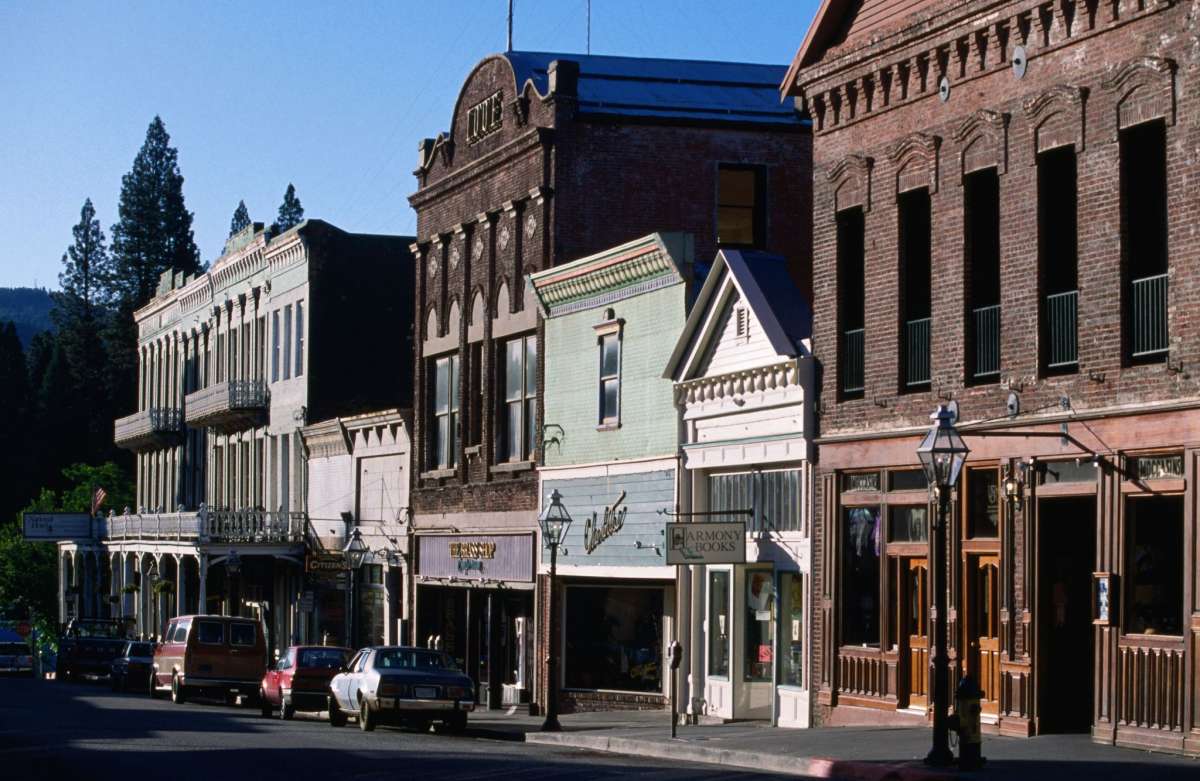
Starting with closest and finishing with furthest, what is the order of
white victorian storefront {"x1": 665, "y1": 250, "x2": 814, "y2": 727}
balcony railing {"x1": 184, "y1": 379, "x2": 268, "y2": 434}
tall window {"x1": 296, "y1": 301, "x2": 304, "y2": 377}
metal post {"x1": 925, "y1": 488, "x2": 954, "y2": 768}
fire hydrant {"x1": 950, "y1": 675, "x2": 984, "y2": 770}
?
fire hydrant {"x1": 950, "y1": 675, "x2": 984, "y2": 770}, metal post {"x1": 925, "y1": 488, "x2": 954, "y2": 768}, white victorian storefront {"x1": 665, "y1": 250, "x2": 814, "y2": 727}, tall window {"x1": 296, "y1": 301, "x2": 304, "y2": 377}, balcony railing {"x1": 184, "y1": 379, "x2": 268, "y2": 434}

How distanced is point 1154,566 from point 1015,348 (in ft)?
10.9

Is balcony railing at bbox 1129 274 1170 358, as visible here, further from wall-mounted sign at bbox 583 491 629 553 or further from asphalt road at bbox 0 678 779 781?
wall-mounted sign at bbox 583 491 629 553

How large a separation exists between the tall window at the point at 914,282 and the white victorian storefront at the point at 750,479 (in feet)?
7.02

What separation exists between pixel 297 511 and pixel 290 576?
2.57 metres

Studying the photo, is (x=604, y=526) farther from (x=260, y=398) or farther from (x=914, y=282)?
(x=260, y=398)

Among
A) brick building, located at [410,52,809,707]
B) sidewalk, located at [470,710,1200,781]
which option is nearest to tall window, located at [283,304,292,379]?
brick building, located at [410,52,809,707]

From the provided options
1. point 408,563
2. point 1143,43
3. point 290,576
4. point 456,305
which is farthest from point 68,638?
point 1143,43

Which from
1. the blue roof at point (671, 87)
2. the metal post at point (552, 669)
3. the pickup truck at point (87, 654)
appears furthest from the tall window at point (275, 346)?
the metal post at point (552, 669)

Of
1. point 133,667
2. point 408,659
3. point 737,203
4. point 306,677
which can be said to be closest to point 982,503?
point 408,659

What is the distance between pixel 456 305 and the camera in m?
43.5

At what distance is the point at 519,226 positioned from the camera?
39.7 m

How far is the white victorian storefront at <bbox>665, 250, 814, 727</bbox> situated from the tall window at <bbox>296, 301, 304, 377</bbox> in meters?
24.4

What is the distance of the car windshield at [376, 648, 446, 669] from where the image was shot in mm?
31562

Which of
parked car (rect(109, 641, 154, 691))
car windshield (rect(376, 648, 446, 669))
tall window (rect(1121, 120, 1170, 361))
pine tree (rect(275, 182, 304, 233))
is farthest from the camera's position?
pine tree (rect(275, 182, 304, 233))
